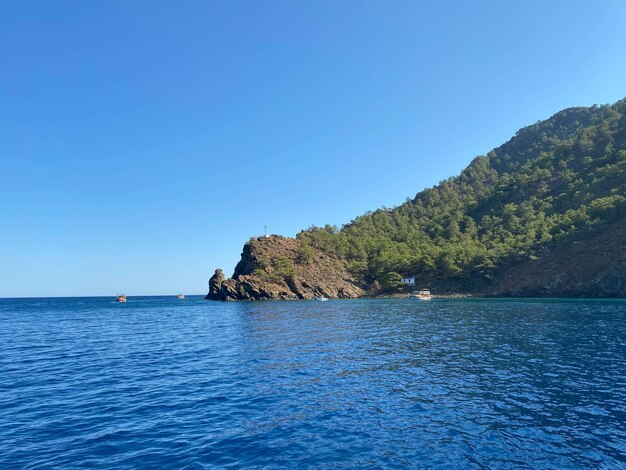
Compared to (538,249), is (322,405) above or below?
below

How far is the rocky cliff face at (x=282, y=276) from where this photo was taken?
15888cm

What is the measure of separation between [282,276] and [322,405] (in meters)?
147

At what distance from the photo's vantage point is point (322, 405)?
69.1 feet

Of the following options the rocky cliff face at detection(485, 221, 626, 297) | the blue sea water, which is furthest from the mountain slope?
the blue sea water

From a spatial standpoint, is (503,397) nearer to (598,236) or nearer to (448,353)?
(448,353)

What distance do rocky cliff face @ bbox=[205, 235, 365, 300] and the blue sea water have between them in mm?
117646

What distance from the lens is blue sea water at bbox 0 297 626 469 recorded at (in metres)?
15.1

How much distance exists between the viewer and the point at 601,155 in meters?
194

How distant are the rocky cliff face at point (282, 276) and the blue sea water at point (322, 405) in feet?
386

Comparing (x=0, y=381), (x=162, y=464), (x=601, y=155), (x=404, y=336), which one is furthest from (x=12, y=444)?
(x=601, y=155)

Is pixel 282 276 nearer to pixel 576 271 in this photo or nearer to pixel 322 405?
pixel 576 271

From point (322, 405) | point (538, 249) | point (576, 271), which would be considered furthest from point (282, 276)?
point (322, 405)

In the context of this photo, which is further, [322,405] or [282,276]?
[282,276]

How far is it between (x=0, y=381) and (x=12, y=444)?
15610 millimetres
